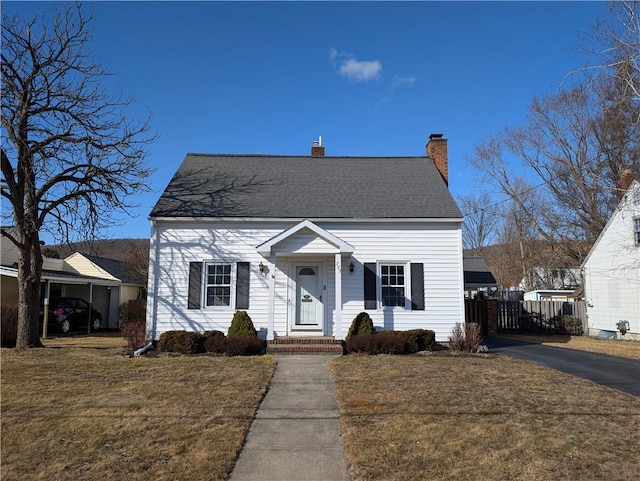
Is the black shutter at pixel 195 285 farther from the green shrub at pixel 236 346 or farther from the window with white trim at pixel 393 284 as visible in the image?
the window with white trim at pixel 393 284

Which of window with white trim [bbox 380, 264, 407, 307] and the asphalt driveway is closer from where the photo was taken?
the asphalt driveway

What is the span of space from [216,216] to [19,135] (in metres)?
5.93

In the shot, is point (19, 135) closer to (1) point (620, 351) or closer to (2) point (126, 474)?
(2) point (126, 474)

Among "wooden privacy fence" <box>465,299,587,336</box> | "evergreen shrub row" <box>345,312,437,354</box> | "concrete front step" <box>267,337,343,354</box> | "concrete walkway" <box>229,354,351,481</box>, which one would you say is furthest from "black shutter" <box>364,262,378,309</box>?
"wooden privacy fence" <box>465,299,587,336</box>

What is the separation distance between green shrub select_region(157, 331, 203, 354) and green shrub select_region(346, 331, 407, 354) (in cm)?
418

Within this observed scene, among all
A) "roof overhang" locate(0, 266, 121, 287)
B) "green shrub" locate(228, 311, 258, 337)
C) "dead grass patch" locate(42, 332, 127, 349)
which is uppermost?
"roof overhang" locate(0, 266, 121, 287)

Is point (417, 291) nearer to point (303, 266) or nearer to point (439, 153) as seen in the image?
point (303, 266)

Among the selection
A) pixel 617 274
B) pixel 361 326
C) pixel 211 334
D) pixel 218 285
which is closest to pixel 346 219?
pixel 361 326

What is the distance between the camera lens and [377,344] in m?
12.0

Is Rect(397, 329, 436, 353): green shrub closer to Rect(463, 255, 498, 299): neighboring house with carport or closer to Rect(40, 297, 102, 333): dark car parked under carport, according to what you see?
Rect(463, 255, 498, 299): neighboring house with carport

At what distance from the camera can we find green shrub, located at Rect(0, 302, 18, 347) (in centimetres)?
1423

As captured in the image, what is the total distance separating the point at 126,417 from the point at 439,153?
592 inches

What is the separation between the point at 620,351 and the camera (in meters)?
14.7

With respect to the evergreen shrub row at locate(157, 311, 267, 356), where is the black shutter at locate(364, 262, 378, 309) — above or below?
above
